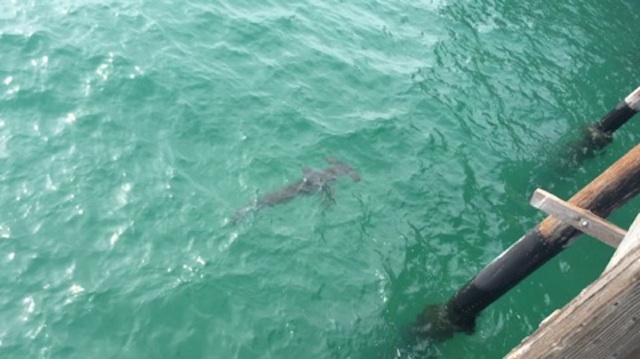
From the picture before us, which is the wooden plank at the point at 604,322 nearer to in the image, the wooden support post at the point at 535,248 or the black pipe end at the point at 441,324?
the wooden support post at the point at 535,248

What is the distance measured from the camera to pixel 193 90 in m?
12.8

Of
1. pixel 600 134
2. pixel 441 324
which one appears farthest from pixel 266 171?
pixel 600 134

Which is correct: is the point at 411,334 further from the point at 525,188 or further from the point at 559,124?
the point at 559,124

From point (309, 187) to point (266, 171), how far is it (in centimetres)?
98

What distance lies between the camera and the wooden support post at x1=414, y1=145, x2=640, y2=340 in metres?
6.75

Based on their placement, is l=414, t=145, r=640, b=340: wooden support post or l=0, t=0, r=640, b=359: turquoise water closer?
l=414, t=145, r=640, b=340: wooden support post

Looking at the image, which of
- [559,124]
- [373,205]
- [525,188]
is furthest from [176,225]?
[559,124]

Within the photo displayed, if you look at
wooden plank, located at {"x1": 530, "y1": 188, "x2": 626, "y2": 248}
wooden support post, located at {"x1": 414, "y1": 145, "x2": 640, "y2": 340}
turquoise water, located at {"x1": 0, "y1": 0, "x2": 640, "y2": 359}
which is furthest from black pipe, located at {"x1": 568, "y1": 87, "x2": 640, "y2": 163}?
wooden plank, located at {"x1": 530, "y1": 188, "x2": 626, "y2": 248}

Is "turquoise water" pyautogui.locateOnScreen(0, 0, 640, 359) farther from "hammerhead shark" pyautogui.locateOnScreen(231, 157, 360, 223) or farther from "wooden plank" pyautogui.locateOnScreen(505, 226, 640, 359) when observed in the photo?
"wooden plank" pyautogui.locateOnScreen(505, 226, 640, 359)

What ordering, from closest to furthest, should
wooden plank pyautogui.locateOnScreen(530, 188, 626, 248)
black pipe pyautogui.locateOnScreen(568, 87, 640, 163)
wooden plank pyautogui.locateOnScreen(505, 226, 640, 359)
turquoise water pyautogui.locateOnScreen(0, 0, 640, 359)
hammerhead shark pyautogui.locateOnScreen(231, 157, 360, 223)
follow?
wooden plank pyautogui.locateOnScreen(505, 226, 640, 359) → wooden plank pyautogui.locateOnScreen(530, 188, 626, 248) → turquoise water pyautogui.locateOnScreen(0, 0, 640, 359) → hammerhead shark pyautogui.locateOnScreen(231, 157, 360, 223) → black pipe pyautogui.locateOnScreen(568, 87, 640, 163)

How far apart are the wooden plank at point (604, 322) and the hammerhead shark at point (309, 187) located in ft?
25.7

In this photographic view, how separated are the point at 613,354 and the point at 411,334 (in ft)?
20.7

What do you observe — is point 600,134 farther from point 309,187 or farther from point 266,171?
point 266,171

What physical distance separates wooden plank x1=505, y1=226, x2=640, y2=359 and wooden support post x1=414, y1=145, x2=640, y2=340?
4.10 meters
